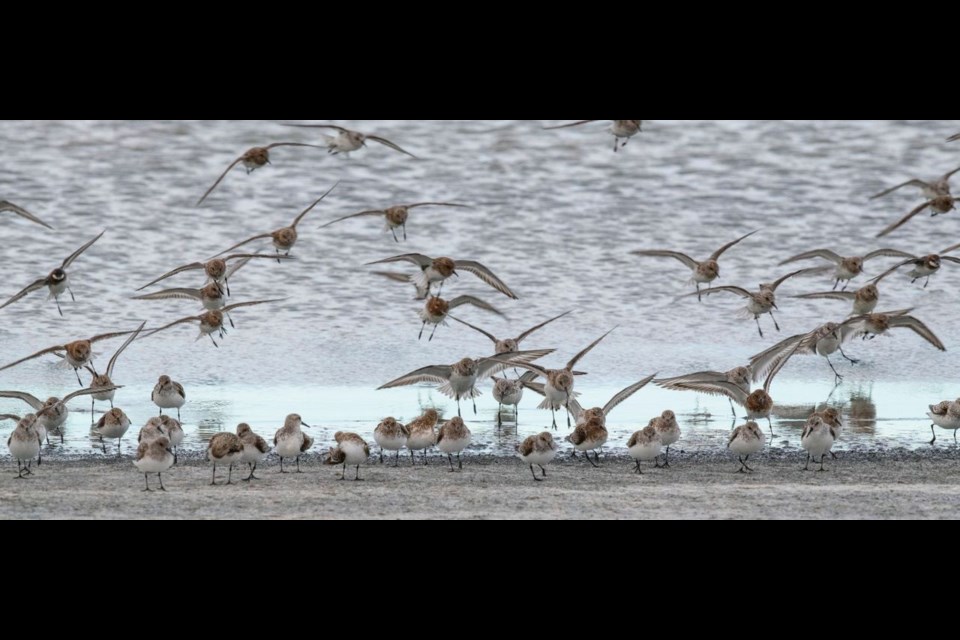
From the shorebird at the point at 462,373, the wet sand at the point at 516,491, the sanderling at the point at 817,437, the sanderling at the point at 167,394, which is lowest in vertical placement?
the wet sand at the point at 516,491

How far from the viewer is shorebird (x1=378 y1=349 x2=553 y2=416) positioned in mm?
10531

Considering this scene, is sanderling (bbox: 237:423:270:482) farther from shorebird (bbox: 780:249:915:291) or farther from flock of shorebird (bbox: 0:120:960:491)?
shorebird (bbox: 780:249:915:291)

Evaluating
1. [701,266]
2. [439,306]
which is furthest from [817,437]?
[701,266]

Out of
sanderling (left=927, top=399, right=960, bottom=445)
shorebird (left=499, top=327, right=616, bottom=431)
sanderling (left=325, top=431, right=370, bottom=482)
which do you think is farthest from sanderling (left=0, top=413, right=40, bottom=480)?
sanderling (left=927, top=399, right=960, bottom=445)

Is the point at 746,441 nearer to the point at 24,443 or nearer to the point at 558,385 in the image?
the point at 558,385

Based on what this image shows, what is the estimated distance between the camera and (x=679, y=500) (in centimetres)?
816

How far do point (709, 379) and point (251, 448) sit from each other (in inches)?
136

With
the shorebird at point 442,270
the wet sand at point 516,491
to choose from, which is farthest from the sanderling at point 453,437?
Result: the shorebird at point 442,270

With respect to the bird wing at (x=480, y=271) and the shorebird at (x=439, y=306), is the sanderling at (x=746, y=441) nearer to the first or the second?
the shorebird at (x=439, y=306)

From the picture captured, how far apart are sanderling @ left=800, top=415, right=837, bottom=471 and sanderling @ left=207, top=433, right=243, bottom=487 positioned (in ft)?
11.5

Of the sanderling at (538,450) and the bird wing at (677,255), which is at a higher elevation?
the bird wing at (677,255)

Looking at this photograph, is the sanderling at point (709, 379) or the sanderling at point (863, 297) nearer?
the sanderling at point (709, 379)

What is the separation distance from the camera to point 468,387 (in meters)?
10.7

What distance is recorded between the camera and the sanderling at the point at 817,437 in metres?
8.89
